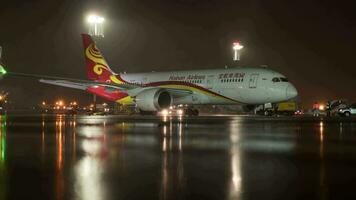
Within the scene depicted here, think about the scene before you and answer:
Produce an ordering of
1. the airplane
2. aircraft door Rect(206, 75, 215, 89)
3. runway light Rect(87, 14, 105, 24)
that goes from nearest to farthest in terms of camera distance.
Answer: the airplane, aircraft door Rect(206, 75, 215, 89), runway light Rect(87, 14, 105, 24)

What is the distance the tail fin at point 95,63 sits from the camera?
47125mm

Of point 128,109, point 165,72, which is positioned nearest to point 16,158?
point 165,72

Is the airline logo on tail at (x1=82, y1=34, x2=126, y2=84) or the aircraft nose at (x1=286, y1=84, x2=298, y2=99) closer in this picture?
the aircraft nose at (x1=286, y1=84, x2=298, y2=99)

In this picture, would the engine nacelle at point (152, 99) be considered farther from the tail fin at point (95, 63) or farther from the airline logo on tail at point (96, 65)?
the tail fin at point (95, 63)

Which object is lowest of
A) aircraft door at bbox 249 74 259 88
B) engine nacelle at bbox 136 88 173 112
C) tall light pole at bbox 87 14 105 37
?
engine nacelle at bbox 136 88 173 112

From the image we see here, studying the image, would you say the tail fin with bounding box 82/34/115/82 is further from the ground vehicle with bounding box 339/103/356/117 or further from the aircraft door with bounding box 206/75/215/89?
the ground vehicle with bounding box 339/103/356/117

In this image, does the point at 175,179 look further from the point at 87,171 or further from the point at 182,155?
the point at 182,155

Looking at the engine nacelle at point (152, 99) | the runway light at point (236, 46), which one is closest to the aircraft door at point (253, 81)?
the engine nacelle at point (152, 99)

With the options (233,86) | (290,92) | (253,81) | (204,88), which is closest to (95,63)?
(204,88)

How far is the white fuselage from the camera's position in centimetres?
3534

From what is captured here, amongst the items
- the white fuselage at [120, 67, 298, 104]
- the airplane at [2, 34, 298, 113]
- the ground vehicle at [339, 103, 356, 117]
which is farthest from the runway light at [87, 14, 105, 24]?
the ground vehicle at [339, 103, 356, 117]

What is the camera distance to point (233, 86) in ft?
120

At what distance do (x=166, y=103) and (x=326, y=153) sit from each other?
27.2 m

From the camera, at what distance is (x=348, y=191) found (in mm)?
6184
